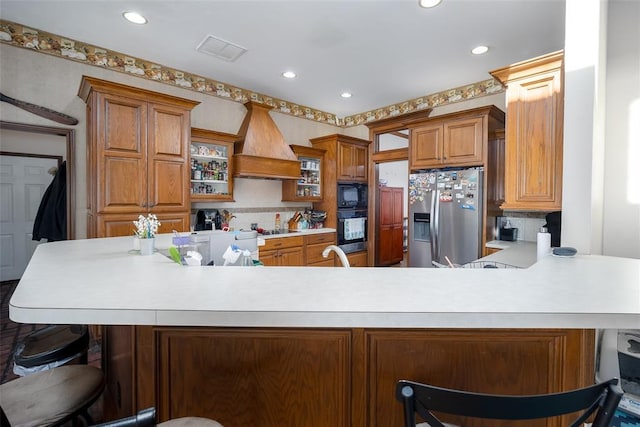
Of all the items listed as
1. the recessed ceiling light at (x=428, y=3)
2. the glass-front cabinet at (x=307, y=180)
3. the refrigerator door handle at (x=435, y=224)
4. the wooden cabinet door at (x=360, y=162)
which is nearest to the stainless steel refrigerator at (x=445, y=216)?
the refrigerator door handle at (x=435, y=224)

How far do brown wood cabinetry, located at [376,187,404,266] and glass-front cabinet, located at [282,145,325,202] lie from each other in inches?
66.6

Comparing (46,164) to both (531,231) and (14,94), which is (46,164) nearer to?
(14,94)

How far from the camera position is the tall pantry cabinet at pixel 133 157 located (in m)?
2.79

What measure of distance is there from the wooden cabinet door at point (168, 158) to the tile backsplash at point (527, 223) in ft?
12.5

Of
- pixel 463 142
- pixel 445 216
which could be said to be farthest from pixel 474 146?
pixel 445 216

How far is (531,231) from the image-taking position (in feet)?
11.8

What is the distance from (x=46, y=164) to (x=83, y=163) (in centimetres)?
256

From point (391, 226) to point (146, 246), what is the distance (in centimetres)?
523

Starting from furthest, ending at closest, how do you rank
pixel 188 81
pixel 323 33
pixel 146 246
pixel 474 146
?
pixel 188 81, pixel 474 146, pixel 323 33, pixel 146 246

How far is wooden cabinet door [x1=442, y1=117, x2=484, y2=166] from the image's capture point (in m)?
3.48

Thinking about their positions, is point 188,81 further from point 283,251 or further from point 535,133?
point 535,133

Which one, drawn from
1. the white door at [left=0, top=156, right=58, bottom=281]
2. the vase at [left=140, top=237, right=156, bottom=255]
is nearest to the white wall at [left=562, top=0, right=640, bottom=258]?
the vase at [left=140, top=237, right=156, bottom=255]

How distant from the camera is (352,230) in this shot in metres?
5.01

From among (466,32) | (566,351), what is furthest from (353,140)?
(566,351)
